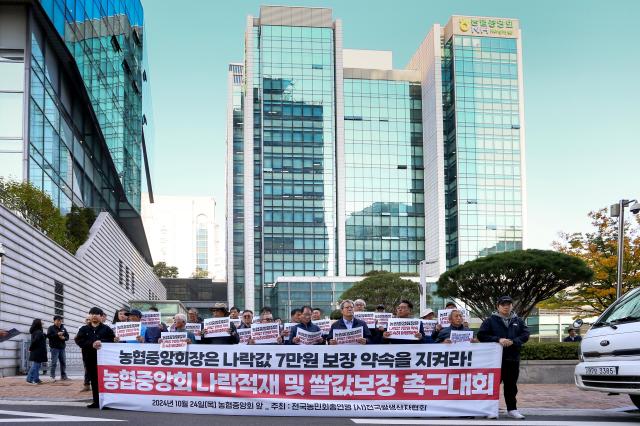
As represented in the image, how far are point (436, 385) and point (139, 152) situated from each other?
161 ft

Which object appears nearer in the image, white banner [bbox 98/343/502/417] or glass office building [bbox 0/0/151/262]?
white banner [bbox 98/343/502/417]

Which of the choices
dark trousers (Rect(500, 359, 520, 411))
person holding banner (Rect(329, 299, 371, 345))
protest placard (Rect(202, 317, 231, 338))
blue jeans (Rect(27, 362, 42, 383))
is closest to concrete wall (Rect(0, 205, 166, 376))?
blue jeans (Rect(27, 362, 42, 383))

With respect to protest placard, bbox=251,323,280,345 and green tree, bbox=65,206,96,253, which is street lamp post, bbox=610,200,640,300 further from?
green tree, bbox=65,206,96,253

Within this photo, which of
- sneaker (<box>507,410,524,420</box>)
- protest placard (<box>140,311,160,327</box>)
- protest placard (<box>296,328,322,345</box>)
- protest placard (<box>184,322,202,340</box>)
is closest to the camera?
sneaker (<box>507,410,524,420</box>)

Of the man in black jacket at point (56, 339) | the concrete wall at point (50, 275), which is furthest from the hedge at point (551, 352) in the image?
the concrete wall at point (50, 275)

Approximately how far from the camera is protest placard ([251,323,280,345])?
43.7 ft

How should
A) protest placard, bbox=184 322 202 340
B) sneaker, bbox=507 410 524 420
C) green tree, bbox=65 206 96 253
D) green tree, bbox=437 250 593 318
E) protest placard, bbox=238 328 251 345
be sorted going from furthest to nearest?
1. green tree, bbox=65 206 96 253
2. green tree, bbox=437 250 593 318
3. protest placard, bbox=184 322 202 340
4. protest placard, bbox=238 328 251 345
5. sneaker, bbox=507 410 524 420

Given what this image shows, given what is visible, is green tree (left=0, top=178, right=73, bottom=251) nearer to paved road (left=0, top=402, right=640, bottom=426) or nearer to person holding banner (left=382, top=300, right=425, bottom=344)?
paved road (left=0, top=402, right=640, bottom=426)

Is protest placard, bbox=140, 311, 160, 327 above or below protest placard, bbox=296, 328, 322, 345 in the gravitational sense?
above

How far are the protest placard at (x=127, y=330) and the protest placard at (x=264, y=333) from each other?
1902mm

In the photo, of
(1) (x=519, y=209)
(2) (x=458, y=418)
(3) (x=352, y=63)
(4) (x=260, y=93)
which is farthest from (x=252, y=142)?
(2) (x=458, y=418)

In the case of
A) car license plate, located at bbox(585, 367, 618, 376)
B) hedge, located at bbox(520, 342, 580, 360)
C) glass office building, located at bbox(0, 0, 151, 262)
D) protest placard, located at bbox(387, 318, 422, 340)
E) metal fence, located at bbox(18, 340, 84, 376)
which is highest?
glass office building, located at bbox(0, 0, 151, 262)

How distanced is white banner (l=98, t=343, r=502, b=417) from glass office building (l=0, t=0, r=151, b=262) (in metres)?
19.4

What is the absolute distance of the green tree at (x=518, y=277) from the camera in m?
32.4
